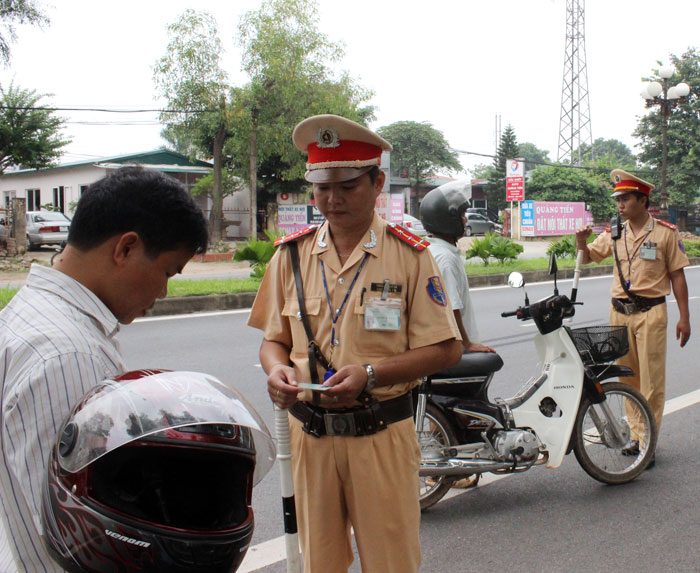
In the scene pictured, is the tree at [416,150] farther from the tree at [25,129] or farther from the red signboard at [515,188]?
the tree at [25,129]

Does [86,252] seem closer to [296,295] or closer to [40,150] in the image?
[296,295]

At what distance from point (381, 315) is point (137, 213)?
1004mm

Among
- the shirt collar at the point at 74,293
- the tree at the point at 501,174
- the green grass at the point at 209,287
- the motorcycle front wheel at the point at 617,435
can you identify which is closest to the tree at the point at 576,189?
the tree at the point at 501,174

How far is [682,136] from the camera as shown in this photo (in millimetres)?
37375

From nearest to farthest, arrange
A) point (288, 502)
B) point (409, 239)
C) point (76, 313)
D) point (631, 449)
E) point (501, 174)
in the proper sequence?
point (76, 313) < point (288, 502) < point (409, 239) < point (631, 449) < point (501, 174)

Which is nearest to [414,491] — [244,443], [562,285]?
[244,443]

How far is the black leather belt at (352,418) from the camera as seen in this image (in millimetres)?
2197

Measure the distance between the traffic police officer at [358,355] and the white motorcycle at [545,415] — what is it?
1278 millimetres

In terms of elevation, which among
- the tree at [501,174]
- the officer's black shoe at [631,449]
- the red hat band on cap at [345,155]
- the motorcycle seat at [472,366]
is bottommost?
the officer's black shoe at [631,449]

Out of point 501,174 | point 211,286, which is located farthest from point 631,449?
point 501,174

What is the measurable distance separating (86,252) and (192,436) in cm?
45

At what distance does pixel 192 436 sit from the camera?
3.72 ft

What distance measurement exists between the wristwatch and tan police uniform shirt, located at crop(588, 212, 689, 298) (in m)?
3.00

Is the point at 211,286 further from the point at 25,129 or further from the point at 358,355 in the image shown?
the point at 25,129
